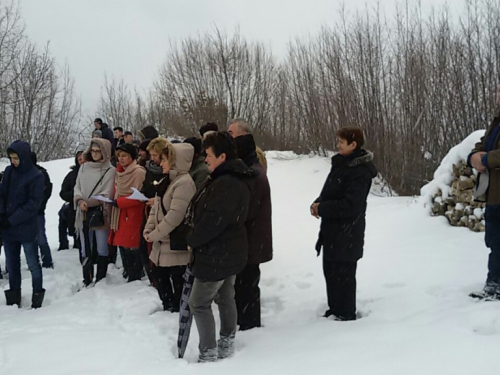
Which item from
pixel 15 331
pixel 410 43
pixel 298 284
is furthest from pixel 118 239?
pixel 410 43

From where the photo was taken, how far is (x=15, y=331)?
3920 mm

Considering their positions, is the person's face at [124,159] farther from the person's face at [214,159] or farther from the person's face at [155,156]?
the person's face at [214,159]

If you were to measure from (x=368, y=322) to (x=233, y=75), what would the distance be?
1556cm

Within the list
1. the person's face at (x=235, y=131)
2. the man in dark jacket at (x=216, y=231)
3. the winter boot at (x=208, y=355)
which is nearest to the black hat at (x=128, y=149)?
the person's face at (x=235, y=131)

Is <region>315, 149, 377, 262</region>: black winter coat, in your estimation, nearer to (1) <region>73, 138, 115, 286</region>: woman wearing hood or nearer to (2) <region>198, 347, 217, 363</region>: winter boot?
(2) <region>198, 347, 217, 363</region>: winter boot

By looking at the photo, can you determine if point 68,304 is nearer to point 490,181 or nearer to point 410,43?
point 490,181

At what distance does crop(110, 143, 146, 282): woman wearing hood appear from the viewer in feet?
15.9

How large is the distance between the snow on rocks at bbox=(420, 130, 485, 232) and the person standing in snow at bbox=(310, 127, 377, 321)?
3083 mm

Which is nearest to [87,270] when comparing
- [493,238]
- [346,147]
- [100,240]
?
[100,240]

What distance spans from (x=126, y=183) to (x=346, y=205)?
2759 mm

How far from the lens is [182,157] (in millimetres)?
3941

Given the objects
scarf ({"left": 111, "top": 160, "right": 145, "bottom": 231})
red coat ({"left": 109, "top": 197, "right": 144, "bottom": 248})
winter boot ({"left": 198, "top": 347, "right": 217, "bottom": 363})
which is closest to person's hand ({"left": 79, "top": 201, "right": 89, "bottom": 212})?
scarf ({"left": 111, "top": 160, "right": 145, "bottom": 231})

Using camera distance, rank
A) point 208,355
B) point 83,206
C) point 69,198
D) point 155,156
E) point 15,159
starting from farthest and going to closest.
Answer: point 69,198 < point 83,206 < point 15,159 < point 155,156 < point 208,355

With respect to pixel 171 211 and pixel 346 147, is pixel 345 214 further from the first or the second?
pixel 171 211
